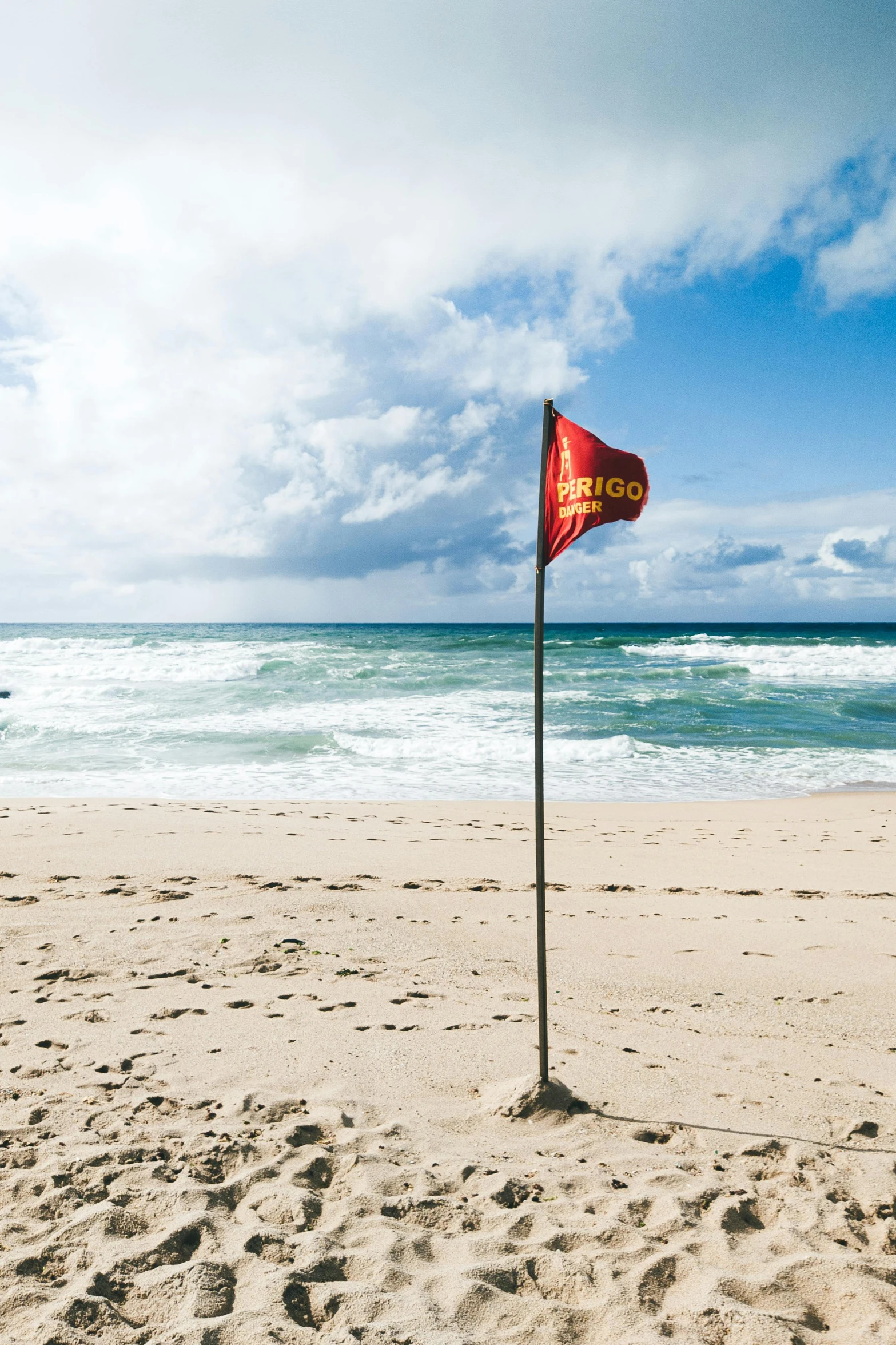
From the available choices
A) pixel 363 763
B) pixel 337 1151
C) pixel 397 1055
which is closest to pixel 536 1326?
pixel 337 1151

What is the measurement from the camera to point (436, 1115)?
3.71 metres

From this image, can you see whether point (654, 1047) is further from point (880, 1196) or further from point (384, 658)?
point (384, 658)

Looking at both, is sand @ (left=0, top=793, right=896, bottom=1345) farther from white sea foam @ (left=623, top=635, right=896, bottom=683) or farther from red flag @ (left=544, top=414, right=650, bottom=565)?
white sea foam @ (left=623, top=635, right=896, bottom=683)

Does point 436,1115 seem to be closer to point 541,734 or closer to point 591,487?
point 541,734

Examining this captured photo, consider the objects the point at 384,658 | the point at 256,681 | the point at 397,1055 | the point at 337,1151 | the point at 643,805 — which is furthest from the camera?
the point at 384,658

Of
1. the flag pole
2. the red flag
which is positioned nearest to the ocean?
the flag pole

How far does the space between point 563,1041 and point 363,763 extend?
451 inches

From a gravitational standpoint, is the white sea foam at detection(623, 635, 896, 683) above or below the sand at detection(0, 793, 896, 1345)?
above

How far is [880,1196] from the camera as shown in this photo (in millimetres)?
3086

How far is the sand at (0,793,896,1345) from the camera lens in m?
2.56

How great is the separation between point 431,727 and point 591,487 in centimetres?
1682

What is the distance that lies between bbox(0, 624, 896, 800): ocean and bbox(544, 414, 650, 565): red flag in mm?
9889

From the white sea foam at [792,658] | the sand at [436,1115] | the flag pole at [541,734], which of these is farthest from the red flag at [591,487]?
the white sea foam at [792,658]

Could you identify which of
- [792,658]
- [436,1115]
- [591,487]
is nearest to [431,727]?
[436,1115]
